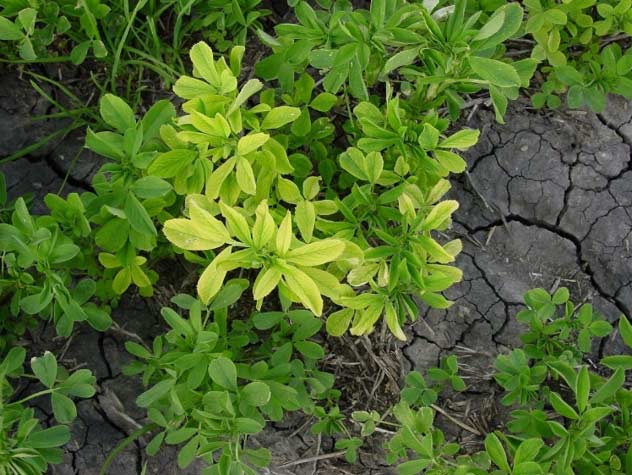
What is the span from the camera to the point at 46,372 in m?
2.30

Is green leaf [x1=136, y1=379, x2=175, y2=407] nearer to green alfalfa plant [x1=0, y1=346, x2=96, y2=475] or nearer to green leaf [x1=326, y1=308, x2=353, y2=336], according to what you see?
green alfalfa plant [x1=0, y1=346, x2=96, y2=475]

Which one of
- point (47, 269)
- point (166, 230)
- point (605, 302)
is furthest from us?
point (605, 302)

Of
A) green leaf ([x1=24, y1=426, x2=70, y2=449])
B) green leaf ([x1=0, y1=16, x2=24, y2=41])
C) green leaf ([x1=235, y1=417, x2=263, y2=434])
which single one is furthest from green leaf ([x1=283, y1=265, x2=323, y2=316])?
green leaf ([x1=0, y1=16, x2=24, y2=41])

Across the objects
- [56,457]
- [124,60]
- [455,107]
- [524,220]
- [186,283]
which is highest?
[455,107]

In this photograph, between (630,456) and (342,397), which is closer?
(630,456)

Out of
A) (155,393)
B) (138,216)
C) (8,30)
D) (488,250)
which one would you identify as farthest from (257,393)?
(8,30)

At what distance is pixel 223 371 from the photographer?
7.23 ft

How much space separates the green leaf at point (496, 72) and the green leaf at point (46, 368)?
1.56 metres

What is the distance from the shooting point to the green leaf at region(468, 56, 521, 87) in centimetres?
207

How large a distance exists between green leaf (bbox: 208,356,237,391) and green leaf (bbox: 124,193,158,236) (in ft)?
1.42

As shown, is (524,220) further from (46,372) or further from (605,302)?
(46,372)

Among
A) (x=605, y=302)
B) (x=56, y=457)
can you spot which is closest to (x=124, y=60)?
(x=56, y=457)

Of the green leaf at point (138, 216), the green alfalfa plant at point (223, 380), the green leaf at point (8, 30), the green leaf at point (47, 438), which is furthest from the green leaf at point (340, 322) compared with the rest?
the green leaf at point (8, 30)

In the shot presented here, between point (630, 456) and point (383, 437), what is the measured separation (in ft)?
3.01
